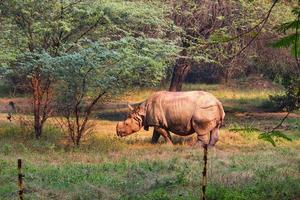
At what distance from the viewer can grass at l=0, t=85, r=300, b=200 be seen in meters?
8.82

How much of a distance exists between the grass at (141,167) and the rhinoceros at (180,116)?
42 centimetres

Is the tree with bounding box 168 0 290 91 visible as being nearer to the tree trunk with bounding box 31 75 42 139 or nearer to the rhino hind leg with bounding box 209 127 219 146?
the rhino hind leg with bounding box 209 127 219 146

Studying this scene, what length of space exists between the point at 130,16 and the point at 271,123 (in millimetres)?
7300

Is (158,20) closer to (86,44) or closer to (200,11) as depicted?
(86,44)

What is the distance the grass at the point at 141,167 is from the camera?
8.82 m

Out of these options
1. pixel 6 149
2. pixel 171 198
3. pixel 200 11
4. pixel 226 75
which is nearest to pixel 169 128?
pixel 6 149

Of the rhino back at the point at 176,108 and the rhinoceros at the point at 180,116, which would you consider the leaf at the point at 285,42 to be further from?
the rhino back at the point at 176,108

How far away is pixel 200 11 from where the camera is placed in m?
21.4

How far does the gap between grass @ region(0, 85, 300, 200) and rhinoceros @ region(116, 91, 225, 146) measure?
0.42 m

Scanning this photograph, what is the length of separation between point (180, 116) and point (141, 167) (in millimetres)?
4752

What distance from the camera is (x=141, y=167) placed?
38.1 feet

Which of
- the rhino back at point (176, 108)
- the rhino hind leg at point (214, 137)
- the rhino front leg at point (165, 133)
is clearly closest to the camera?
the rhino hind leg at point (214, 137)

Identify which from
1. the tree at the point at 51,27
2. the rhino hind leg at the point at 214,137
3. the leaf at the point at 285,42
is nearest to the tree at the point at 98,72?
the tree at the point at 51,27

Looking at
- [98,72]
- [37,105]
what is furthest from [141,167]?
[37,105]
